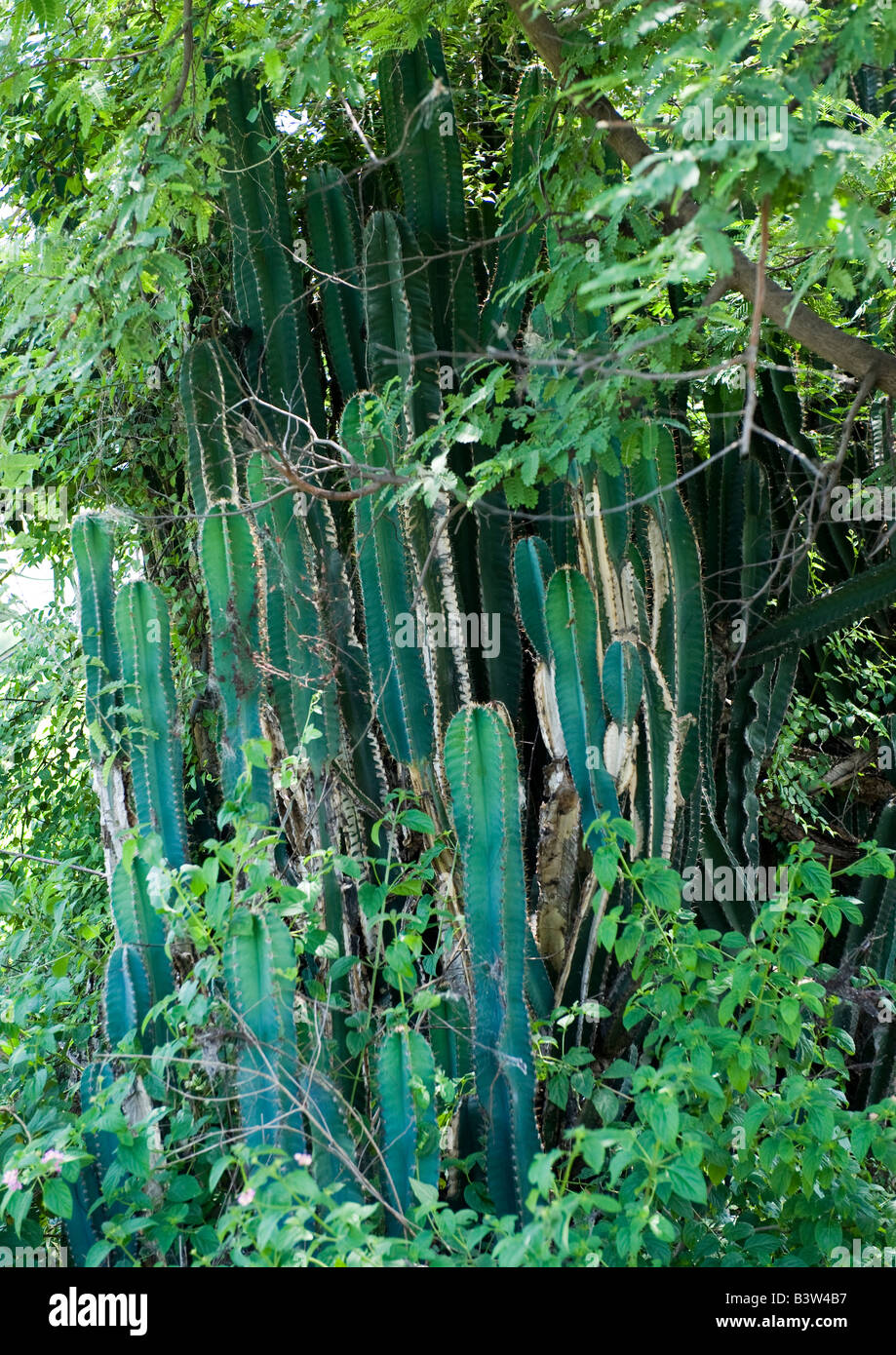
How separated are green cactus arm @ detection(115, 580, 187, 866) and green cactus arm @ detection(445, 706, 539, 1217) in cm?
80

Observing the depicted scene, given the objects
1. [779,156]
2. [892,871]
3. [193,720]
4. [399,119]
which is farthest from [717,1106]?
[399,119]

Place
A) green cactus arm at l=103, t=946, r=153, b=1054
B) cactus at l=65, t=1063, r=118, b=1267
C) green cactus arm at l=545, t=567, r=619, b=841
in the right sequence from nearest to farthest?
1. cactus at l=65, t=1063, r=118, b=1267
2. green cactus arm at l=103, t=946, r=153, b=1054
3. green cactus arm at l=545, t=567, r=619, b=841

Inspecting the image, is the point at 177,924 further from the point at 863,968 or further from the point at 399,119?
the point at 399,119

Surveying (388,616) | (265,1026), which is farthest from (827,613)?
(265,1026)

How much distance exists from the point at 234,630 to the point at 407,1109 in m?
1.30

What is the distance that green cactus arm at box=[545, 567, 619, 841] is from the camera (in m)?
2.86

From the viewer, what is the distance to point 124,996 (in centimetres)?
273

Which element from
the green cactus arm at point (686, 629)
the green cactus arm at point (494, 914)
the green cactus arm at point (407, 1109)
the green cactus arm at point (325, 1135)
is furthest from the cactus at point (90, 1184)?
the green cactus arm at point (686, 629)

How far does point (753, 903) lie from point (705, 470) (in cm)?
132

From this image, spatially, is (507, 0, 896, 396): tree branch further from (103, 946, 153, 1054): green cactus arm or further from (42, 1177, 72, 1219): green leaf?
(42, 1177, 72, 1219): green leaf

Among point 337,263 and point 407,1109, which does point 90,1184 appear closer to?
point 407,1109

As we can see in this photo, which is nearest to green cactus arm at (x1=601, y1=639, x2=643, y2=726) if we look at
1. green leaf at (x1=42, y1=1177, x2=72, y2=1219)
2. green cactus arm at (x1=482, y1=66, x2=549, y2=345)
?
green cactus arm at (x1=482, y1=66, x2=549, y2=345)

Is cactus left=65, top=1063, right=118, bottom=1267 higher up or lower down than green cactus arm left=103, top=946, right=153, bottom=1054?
lower down

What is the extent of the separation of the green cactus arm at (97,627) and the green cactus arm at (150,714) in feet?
0.27
